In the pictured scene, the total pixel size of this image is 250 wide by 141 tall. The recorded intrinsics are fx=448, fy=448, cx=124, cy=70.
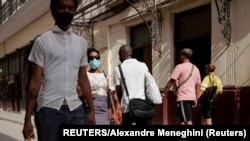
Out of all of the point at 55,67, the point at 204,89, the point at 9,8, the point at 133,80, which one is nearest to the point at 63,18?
the point at 55,67

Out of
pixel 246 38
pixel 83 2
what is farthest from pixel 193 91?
pixel 83 2

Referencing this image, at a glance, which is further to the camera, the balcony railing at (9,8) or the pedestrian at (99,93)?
the balcony railing at (9,8)

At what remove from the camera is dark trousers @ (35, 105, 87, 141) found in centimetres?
353

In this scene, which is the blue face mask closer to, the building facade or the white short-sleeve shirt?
the building facade

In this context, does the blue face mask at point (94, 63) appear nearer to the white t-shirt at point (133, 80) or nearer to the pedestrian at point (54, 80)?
the white t-shirt at point (133, 80)

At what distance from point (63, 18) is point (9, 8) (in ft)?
83.5

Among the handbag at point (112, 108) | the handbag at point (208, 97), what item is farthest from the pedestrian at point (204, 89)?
the handbag at point (112, 108)

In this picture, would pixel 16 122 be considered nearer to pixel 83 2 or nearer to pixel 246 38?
pixel 83 2

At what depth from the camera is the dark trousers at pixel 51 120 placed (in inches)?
139

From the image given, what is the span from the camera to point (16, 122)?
1691 cm

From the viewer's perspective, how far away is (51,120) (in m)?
3.53

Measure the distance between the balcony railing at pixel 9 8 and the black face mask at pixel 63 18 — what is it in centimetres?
2166

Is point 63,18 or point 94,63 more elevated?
point 63,18

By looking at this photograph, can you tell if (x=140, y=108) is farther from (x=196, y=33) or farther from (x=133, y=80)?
(x=196, y=33)
